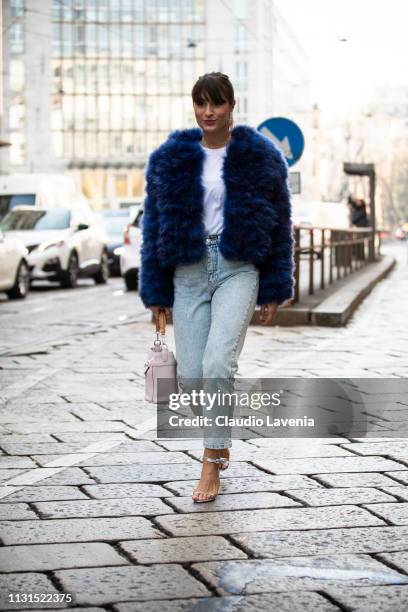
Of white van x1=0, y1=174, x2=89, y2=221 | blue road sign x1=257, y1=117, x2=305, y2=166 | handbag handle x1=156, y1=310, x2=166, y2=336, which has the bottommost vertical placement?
handbag handle x1=156, y1=310, x2=166, y2=336

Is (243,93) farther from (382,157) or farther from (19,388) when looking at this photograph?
(19,388)

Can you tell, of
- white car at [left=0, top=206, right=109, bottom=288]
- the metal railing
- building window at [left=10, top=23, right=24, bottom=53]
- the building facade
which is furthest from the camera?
the building facade

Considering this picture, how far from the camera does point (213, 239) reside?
4.83 meters

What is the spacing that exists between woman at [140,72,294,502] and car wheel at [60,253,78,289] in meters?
17.0

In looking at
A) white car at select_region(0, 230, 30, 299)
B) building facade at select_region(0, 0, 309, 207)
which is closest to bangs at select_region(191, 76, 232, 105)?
white car at select_region(0, 230, 30, 299)

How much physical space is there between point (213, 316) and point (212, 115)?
0.72m

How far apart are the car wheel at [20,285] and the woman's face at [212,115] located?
46.5 ft

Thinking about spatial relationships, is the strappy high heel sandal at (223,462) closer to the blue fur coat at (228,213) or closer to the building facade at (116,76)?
the blue fur coat at (228,213)

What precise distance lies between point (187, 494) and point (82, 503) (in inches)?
16.0

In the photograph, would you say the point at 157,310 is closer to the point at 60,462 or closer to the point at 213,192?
the point at 213,192

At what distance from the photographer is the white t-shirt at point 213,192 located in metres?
4.85

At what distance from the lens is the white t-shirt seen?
4848mm
